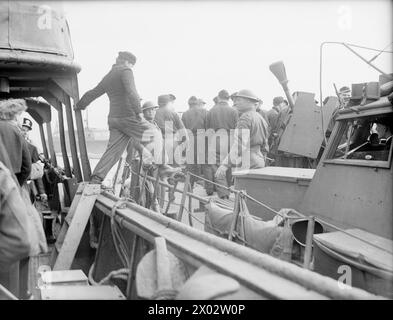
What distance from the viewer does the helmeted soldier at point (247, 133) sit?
5.15 m

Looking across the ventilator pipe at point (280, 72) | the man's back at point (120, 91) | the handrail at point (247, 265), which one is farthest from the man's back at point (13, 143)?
the ventilator pipe at point (280, 72)

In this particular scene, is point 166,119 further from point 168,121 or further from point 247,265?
point 247,265

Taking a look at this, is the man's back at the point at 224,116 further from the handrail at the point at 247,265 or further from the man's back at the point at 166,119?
the handrail at the point at 247,265

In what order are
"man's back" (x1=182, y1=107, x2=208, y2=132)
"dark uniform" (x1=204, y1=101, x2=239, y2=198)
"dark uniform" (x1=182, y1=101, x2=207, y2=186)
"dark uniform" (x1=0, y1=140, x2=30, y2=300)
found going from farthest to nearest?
"man's back" (x1=182, y1=107, x2=208, y2=132) → "dark uniform" (x1=182, y1=101, x2=207, y2=186) → "dark uniform" (x1=204, y1=101, x2=239, y2=198) → "dark uniform" (x1=0, y1=140, x2=30, y2=300)

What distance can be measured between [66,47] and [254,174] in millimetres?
2789

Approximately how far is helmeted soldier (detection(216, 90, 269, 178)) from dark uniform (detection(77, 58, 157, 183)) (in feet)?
4.06

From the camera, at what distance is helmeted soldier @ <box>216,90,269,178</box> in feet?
16.9

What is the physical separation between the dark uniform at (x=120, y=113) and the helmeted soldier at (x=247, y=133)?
124 centimetres

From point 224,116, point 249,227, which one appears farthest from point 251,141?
point 224,116

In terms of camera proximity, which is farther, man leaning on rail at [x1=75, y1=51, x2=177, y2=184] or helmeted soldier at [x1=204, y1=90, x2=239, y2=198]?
helmeted soldier at [x1=204, y1=90, x2=239, y2=198]

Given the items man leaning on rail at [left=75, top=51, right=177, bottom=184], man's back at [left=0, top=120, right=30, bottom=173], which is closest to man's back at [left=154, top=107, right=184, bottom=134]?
man leaning on rail at [left=75, top=51, right=177, bottom=184]

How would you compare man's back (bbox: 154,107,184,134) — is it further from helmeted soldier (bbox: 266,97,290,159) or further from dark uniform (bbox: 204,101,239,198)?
helmeted soldier (bbox: 266,97,290,159)

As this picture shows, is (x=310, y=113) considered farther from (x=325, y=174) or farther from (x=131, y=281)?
(x=131, y=281)
